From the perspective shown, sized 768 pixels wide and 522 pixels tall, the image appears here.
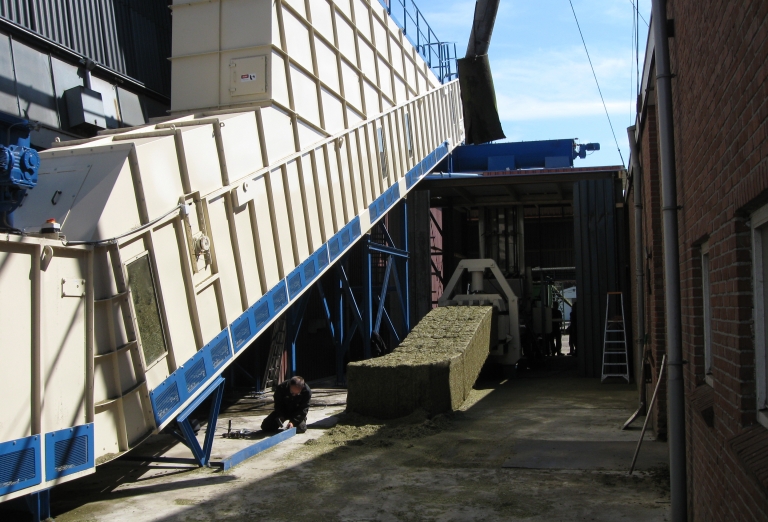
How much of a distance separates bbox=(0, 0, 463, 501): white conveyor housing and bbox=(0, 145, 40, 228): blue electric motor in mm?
262

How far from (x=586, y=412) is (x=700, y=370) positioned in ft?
21.4

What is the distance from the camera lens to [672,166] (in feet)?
18.6

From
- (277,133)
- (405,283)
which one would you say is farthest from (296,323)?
(277,133)

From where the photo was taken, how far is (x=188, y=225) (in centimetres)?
769

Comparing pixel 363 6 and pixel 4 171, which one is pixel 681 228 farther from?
pixel 363 6

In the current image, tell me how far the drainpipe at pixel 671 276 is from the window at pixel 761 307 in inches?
78.6

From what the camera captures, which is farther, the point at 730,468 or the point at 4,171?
the point at 4,171

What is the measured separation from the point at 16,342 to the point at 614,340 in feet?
43.9

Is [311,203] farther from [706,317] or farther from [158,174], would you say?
[706,317]

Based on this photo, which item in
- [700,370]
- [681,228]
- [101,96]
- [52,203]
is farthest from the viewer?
[101,96]

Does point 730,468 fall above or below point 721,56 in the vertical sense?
below

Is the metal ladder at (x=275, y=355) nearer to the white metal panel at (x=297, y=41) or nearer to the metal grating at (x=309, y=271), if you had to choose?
the metal grating at (x=309, y=271)

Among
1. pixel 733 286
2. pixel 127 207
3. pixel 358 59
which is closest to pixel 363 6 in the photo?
pixel 358 59

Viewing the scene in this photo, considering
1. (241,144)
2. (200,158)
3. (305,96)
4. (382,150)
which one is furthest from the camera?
(382,150)
